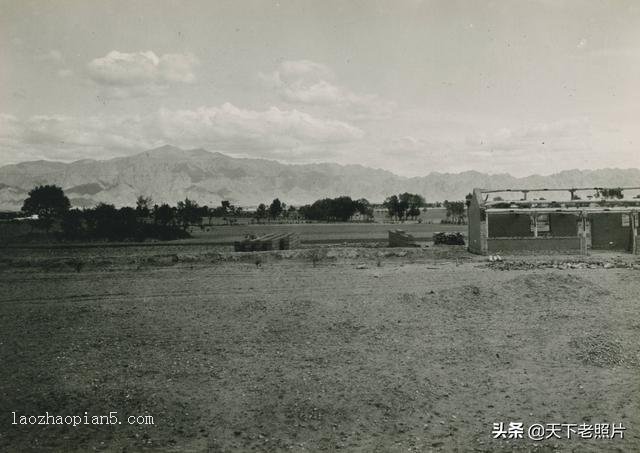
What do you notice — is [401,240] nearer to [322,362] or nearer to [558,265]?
[558,265]

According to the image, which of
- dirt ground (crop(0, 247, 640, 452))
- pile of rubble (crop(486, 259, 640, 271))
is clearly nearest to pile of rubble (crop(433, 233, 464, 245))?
pile of rubble (crop(486, 259, 640, 271))

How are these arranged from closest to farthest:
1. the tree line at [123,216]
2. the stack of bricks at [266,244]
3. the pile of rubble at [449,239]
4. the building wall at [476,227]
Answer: the building wall at [476,227], the stack of bricks at [266,244], the pile of rubble at [449,239], the tree line at [123,216]

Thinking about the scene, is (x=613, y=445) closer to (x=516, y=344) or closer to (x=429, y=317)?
(x=516, y=344)

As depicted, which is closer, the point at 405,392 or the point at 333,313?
the point at 405,392

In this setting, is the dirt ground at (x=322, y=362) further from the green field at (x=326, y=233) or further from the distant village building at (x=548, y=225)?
the green field at (x=326, y=233)

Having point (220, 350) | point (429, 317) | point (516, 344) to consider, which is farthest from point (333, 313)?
point (516, 344)

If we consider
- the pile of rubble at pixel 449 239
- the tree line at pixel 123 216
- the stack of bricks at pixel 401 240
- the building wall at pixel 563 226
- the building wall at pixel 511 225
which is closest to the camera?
the building wall at pixel 511 225

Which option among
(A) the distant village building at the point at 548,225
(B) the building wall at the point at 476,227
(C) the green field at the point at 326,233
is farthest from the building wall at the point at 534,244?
(C) the green field at the point at 326,233

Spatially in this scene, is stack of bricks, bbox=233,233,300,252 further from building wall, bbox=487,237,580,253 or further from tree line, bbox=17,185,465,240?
tree line, bbox=17,185,465,240
